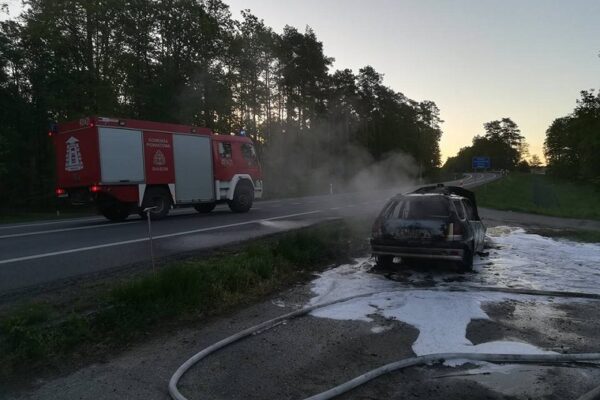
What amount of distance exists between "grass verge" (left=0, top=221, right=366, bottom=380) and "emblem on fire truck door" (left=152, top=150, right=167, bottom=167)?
26.7 feet

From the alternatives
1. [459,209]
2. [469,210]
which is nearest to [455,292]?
[459,209]

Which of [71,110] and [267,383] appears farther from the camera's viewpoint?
[71,110]

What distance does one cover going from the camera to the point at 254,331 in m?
4.63

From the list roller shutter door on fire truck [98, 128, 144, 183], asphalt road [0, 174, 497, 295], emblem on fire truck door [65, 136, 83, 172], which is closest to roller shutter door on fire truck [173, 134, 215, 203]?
asphalt road [0, 174, 497, 295]

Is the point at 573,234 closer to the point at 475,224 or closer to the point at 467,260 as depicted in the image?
the point at 475,224

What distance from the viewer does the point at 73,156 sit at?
1385 cm

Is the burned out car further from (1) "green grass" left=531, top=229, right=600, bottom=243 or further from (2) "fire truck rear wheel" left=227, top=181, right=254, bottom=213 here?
(2) "fire truck rear wheel" left=227, top=181, right=254, bottom=213

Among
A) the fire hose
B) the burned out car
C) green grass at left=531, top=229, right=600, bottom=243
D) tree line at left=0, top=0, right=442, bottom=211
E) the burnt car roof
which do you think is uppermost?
tree line at left=0, top=0, right=442, bottom=211

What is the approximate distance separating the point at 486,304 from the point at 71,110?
77.3ft

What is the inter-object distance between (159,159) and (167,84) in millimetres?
15340

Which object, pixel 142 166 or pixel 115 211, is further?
pixel 115 211

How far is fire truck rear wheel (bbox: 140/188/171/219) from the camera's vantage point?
14.6 metres

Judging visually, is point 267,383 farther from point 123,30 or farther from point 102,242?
point 123,30

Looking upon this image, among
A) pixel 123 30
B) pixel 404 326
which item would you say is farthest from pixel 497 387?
pixel 123 30
